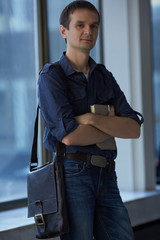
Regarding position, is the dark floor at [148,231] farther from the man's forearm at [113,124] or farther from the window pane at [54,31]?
the man's forearm at [113,124]

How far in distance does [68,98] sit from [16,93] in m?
1.71

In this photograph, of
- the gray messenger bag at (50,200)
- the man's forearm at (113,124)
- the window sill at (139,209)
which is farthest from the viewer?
the window sill at (139,209)

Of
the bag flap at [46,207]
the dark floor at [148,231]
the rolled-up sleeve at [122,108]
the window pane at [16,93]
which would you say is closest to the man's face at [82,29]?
the rolled-up sleeve at [122,108]

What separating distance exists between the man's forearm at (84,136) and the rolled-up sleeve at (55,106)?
0.9 inches

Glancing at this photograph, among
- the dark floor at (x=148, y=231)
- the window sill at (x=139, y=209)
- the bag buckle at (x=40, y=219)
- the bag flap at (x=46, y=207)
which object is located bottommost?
the dark floor at (x=148, y=231)

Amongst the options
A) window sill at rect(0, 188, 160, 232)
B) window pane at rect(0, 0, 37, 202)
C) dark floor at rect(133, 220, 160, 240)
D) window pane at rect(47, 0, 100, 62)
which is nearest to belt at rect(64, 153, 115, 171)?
window sill at rect(0, 188, 160, 232)

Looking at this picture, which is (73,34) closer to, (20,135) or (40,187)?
(40,187)

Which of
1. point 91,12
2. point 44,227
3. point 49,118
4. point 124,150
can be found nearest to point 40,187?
point 44,227

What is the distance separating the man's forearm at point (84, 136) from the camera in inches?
A: 75.9

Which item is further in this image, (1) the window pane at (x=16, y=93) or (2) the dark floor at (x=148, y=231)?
(2) the dark floor at (x=148, y=231)

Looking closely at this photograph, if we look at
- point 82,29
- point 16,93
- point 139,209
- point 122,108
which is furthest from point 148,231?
point 82,29

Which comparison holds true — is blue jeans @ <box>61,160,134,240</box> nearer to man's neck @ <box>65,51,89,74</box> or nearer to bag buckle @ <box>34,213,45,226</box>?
bag buckle @ <box>34,213,45,226</box>

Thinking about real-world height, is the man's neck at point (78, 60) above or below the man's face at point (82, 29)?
below

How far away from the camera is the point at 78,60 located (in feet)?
6.93
